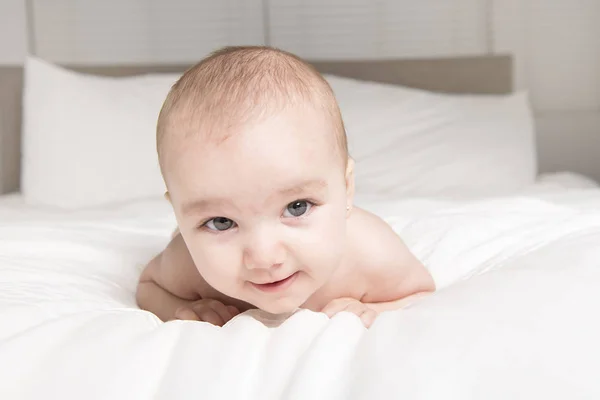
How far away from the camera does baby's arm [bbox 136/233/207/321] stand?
1.09 m

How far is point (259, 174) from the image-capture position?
0.80 metres

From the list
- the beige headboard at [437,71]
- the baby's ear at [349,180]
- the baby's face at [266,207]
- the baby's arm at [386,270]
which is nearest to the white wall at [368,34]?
the beige headboard at [437,71]

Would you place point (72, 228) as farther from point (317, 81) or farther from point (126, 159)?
point (126, 159)

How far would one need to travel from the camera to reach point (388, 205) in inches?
65.1

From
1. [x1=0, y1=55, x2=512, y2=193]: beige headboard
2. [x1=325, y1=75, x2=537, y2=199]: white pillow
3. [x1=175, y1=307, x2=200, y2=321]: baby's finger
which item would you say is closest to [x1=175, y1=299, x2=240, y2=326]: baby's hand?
[x1=175, y1=307, x2=200, y2=321]: baby's finger

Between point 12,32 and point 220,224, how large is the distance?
7.74ft

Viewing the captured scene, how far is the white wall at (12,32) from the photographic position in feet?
9.34

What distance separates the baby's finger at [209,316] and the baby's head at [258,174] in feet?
0.39

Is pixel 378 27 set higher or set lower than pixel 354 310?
higher

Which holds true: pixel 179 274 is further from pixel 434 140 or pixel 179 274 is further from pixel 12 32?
pixel 12 32

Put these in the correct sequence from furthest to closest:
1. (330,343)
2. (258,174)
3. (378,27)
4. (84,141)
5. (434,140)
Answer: (378,27)
(434,140)
(84,141)
(258,174)
(330,343)

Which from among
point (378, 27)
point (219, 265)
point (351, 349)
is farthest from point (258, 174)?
point (378, 27)

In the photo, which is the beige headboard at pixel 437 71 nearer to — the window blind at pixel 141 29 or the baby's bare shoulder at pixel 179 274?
the window blind at pixel 141 29

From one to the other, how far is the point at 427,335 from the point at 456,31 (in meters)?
2.49
